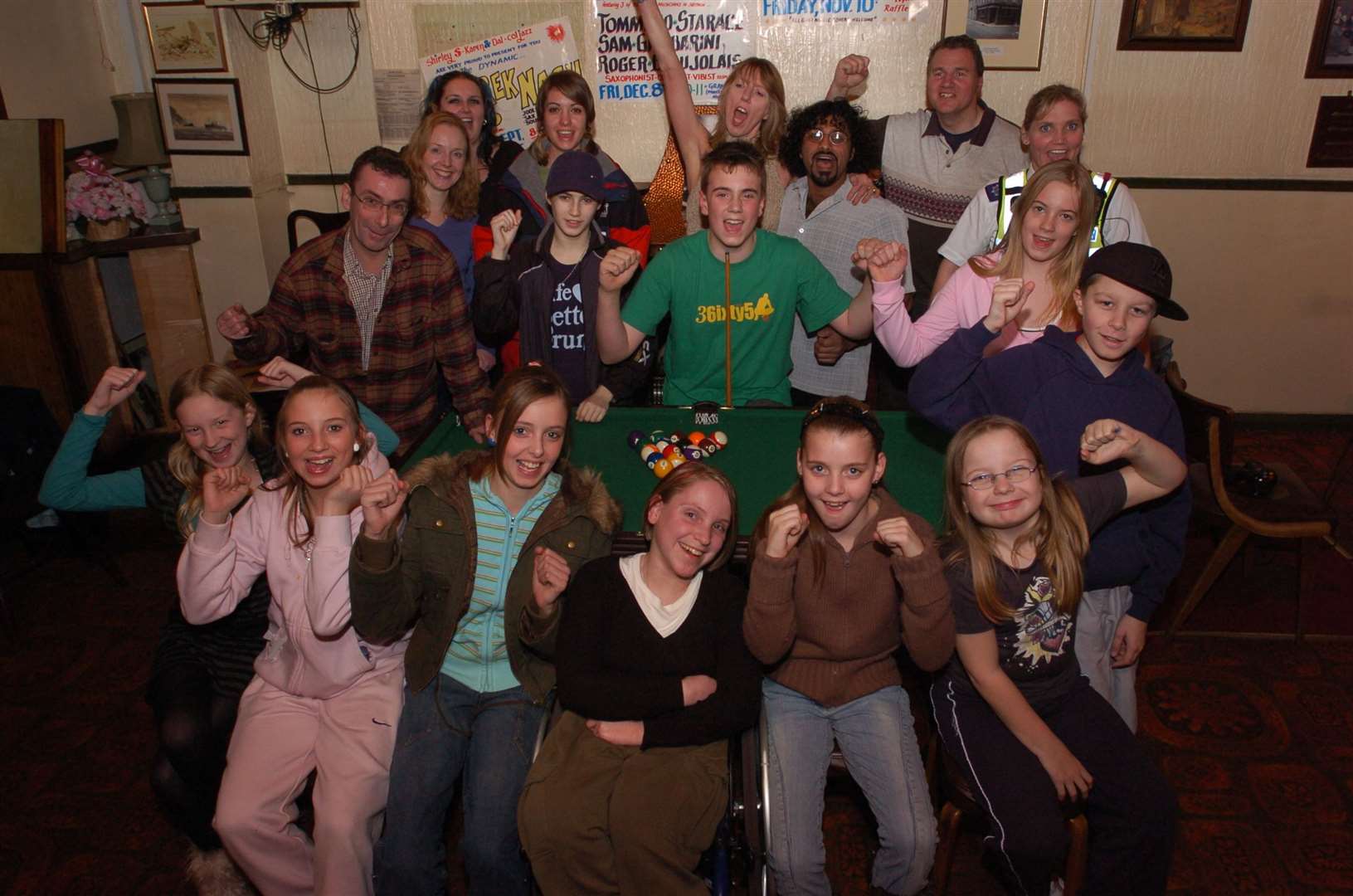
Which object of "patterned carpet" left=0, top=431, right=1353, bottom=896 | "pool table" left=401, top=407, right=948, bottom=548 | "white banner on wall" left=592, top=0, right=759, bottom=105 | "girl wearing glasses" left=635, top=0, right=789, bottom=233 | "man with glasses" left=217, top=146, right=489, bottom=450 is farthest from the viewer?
"white banner on wall" left=592, top=0, right=759, bottom=105

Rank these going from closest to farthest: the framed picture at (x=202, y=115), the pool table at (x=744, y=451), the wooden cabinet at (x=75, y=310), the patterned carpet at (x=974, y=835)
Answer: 1. the patterned carpet at (x=974, y=835)
2. the pool table at (x=744, y=451)
3. the wooden cabinet at (x=75, y=310)
4. the framed picture at (x=202, y=115)

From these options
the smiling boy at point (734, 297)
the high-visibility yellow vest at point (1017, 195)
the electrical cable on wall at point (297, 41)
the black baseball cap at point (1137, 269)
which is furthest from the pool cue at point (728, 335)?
the electrical cable on wall at point (297, 41)

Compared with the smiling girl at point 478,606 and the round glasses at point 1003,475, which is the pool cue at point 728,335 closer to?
the smiling girl at point 478,606

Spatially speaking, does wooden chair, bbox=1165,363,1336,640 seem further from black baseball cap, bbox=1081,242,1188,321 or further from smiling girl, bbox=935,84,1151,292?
black baseball cap, bbox=1081,242,1188,321

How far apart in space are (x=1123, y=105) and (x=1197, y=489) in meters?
2.38

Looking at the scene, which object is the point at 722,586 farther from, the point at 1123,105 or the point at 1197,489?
the point at 1123,105

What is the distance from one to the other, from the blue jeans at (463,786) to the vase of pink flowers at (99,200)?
12.0 ft

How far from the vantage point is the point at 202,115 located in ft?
16.9

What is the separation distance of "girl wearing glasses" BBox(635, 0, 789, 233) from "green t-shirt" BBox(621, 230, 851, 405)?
58 cm

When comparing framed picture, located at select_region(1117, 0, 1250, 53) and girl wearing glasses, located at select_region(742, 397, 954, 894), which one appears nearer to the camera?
girl wearing glasses, located at select_region(742, 397, 954, 894)

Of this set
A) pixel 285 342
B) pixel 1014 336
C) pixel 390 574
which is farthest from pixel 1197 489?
pixel 285 342

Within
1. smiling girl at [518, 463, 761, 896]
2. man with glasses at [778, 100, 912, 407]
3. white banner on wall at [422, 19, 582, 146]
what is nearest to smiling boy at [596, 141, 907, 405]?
man with glasses at [778, 100, 912, 407]

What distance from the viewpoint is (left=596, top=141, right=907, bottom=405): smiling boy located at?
3.20m

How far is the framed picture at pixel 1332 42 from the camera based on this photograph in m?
4.81
